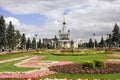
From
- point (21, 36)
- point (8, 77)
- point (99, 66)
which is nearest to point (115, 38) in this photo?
point (21, 36)

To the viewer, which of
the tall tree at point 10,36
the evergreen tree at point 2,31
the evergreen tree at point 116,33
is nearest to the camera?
the evergreen tree at point 2,31

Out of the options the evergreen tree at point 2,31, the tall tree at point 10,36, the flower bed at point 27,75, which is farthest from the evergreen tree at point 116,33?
the flower bed at point 27,75

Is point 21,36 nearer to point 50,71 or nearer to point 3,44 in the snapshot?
point 3,44

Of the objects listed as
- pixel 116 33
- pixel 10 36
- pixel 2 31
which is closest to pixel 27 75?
pixel 2 31

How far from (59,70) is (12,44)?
6217cm

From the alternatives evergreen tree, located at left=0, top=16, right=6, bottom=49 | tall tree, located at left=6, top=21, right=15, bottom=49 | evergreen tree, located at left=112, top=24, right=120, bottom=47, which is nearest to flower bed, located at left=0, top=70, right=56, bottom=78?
evergreen tree, located at left=0, top=16, right=6, bottom=49

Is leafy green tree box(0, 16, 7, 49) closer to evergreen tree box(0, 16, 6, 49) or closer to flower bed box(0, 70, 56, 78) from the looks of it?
evergreen tree box(0, 16, 6, 49)

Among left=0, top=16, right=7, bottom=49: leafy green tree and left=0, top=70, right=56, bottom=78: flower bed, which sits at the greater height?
left=0, top=16, right=7, bottom=49: leafy green tree

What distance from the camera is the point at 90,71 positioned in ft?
67.4

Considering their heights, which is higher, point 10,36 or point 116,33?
point 116,33

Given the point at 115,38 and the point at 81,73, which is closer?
the point at 81,73

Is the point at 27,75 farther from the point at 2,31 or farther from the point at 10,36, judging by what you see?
the point at 10,36

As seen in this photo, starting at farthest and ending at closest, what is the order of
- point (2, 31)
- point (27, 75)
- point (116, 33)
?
1. point (116, 33)
2. point (2, 31)
3. point (27, 75)

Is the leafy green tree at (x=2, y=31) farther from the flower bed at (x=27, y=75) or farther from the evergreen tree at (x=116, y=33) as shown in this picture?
the flower bed at (x=27, y=75)
